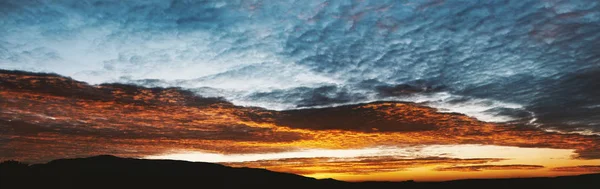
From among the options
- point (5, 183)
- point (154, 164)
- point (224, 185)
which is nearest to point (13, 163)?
point (5, 183)

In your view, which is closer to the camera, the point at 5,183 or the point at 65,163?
the point at 5,183

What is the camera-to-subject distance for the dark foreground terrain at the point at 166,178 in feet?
134

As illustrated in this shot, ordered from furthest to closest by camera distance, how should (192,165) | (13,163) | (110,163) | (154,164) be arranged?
(192,165) < (154,164) < (110,163) < (13,163)

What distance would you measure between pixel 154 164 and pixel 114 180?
1428 centimetres

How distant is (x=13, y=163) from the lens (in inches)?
1735

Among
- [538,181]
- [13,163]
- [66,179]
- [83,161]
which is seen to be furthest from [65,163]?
[538,181]

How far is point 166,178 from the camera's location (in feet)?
176

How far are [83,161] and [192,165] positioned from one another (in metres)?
16.8

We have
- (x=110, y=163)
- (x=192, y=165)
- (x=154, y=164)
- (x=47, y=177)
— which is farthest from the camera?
(x=192, y=165)

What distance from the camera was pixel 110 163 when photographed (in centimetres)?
5503

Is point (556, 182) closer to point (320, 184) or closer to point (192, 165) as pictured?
point (320, 184)

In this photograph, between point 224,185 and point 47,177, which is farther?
point 224,185

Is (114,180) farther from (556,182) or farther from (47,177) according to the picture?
(556,182)

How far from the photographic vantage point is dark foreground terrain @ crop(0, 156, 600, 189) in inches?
1603
